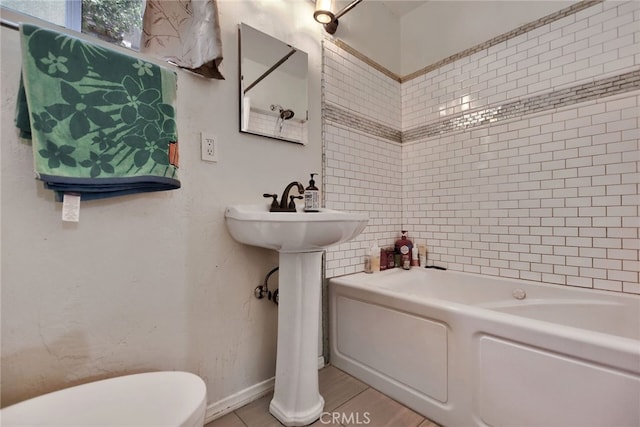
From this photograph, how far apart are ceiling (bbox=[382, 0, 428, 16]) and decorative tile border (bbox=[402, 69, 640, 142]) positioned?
3.26 feet

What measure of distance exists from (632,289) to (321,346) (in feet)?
5.49

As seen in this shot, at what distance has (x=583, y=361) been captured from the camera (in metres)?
0.90

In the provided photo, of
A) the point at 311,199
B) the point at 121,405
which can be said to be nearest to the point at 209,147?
the point at 311,199

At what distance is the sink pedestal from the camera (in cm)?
122

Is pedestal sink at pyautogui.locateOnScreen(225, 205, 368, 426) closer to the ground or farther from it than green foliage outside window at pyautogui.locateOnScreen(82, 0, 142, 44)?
closer to the ground

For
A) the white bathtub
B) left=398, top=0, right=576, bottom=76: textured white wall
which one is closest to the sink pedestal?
the white bathtub

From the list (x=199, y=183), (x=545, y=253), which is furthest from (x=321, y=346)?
(x=545, y=253)

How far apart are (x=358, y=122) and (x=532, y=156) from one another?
3.63 ft

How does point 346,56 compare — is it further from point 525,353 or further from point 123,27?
point 525,353

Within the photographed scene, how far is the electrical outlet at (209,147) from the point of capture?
1.24 meters

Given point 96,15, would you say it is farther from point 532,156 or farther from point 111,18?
point 532,156

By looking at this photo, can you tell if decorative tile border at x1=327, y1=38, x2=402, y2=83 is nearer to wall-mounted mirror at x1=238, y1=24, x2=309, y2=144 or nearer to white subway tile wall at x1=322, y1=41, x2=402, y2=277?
white subway tile wall at x1=322, y1=41, x2=402, y2=277

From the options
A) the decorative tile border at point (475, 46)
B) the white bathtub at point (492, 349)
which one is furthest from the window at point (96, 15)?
the white bathtub at point (492, 349)

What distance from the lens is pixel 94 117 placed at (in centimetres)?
92
